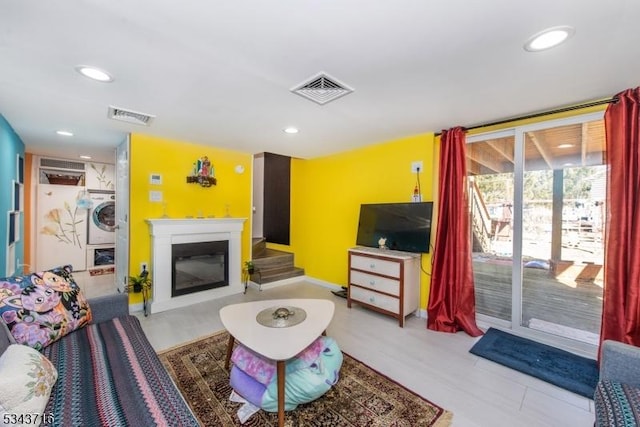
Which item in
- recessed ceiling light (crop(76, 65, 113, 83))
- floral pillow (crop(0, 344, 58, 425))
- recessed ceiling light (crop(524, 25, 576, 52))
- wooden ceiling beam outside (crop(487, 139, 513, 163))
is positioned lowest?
floral pillow (crop(0, 344, 58, 425))

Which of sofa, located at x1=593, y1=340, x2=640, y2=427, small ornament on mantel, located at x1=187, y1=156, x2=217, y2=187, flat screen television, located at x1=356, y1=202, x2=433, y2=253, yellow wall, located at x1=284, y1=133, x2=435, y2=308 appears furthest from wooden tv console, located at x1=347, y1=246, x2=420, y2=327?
small ornament on mantel, located at x1=187, y1=156, x2=217, y2=187

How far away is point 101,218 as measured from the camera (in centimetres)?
550

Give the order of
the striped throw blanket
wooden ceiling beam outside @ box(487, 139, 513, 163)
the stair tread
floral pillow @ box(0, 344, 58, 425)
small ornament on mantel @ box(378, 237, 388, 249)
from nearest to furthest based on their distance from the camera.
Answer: floral pillow @ box(0, 344, 58, 425) → the striped throw blanket → wooden ceiling beam outside @ box(487, 139, 513, 163) → small ornament on mantel @ box(378, 237, 388, 249) → the stair tread

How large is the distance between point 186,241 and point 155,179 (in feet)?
2.93

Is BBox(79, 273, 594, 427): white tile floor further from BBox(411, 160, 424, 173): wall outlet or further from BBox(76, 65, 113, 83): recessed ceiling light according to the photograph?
BBox(76, 65, 113, 83): recessed ceiling light

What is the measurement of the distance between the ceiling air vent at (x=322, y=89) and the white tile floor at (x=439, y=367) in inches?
87.7

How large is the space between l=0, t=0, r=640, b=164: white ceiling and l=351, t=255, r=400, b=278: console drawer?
5.15 ft

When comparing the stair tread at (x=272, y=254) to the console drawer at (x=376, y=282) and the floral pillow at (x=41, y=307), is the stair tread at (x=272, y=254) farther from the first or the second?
the floral pillow at (x=41, y=307)

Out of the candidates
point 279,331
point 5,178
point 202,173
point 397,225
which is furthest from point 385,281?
point 5,178

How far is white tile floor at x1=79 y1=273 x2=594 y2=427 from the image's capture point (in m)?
1.75

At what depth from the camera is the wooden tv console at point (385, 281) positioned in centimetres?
303

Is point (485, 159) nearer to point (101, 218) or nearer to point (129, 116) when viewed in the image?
point (129, 116)

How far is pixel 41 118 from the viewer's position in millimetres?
2727

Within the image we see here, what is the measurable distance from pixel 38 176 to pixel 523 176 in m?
7.39
